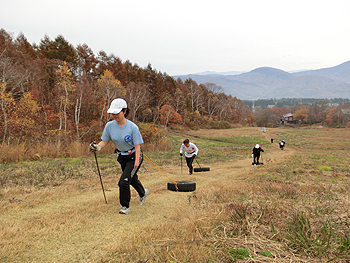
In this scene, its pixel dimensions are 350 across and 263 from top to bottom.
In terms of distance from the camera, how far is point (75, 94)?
3831 centimetres

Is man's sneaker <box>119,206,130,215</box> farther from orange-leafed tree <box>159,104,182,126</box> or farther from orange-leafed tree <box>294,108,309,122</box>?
orange-leafed tree <box>294,108,309,122</box>

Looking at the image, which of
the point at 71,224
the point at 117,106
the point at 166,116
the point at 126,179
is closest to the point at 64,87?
the point at 117,106

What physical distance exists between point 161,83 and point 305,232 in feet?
255

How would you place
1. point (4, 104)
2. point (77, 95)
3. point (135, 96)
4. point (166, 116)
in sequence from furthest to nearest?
point (166, 116)
point (135, 96)
point (77, 95)
point (4, 104)

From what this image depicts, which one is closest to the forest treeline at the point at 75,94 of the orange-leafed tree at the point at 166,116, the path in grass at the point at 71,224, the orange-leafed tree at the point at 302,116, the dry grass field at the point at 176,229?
the orange-leafed tree at the point at 166,116

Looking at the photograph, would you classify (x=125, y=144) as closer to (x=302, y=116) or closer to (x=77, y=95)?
(x=77, y=95)

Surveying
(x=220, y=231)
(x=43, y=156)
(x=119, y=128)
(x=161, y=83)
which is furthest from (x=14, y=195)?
(x=161, y=83)

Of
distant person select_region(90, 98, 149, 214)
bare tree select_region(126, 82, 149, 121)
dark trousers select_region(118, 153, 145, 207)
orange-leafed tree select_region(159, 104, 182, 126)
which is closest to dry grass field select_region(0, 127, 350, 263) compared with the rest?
dark trousers select_region(118, 153, 145, 207)

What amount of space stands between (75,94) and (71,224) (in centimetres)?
3817

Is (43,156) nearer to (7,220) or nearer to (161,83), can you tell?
(7,220)

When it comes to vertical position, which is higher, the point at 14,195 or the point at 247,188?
the point at 14,195

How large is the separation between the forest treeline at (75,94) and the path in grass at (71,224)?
15399mm

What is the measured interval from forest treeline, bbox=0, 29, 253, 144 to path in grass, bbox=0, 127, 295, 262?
50.5ft

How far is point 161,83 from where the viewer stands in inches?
3091
